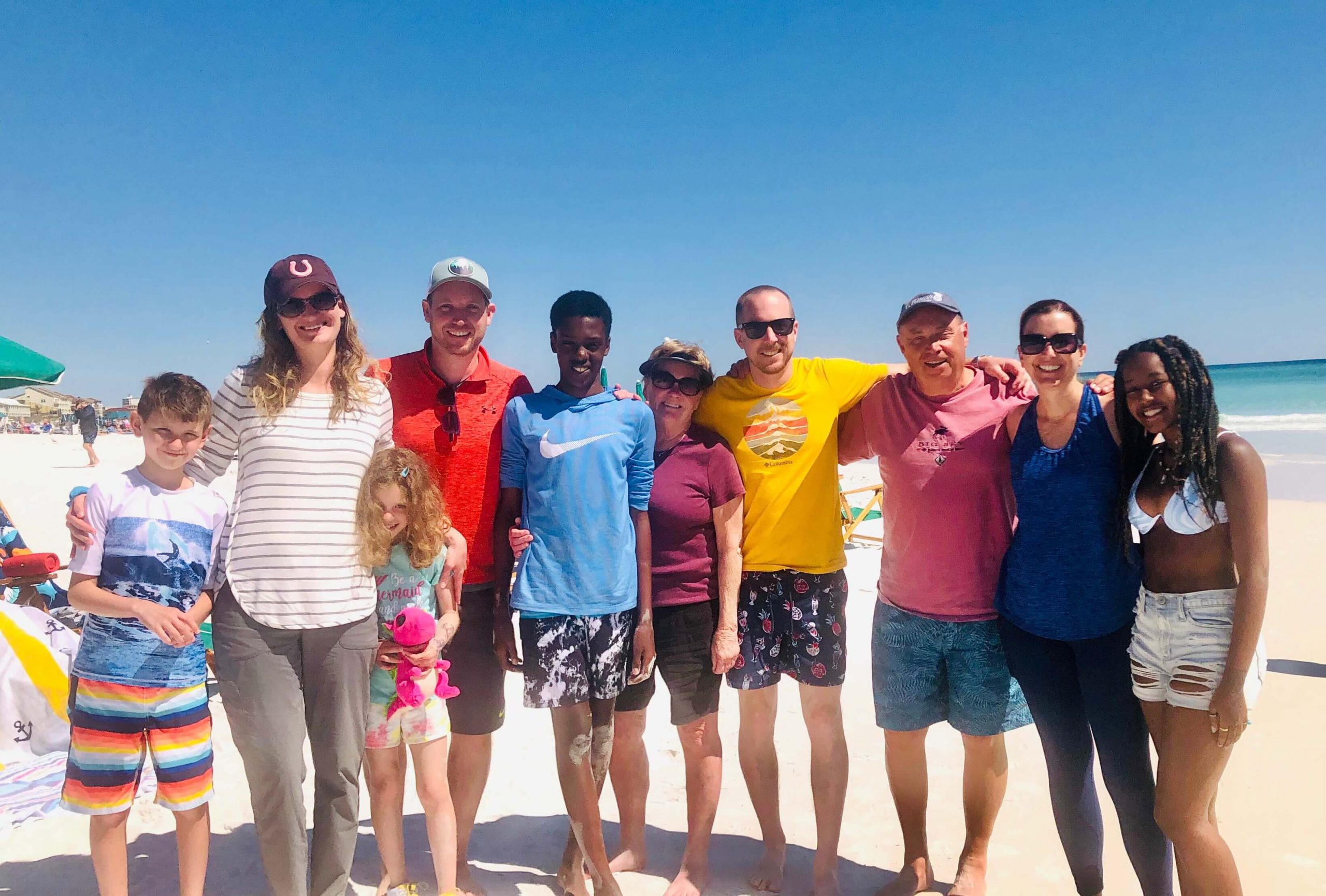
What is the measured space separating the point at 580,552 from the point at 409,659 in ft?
2.53

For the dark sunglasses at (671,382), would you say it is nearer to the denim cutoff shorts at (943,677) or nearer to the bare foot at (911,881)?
the denim cutoff shorts at (943,677)

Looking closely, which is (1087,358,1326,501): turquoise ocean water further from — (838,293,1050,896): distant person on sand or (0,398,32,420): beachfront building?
(0,398,32,420): beachfront building

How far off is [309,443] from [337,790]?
4.11ft

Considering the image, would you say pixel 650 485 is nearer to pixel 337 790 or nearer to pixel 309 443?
pixel 309 443

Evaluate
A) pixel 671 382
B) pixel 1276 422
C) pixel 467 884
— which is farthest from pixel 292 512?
pixel 1276 422

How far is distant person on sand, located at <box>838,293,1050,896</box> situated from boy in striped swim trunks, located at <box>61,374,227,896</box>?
269cm

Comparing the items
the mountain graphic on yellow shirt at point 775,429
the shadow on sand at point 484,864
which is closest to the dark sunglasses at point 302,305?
the mountain graphic on yellow shirt at point 775,429

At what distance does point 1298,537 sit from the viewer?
11719 mm

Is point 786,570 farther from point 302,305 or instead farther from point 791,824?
point 302,305

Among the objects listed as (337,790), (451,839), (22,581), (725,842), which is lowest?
(725,842)

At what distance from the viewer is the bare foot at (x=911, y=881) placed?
3.30 meters

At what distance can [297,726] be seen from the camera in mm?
2676

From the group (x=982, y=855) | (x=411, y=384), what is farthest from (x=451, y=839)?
(x=982, y=855)

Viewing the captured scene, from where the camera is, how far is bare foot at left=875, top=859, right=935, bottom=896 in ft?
10.8
